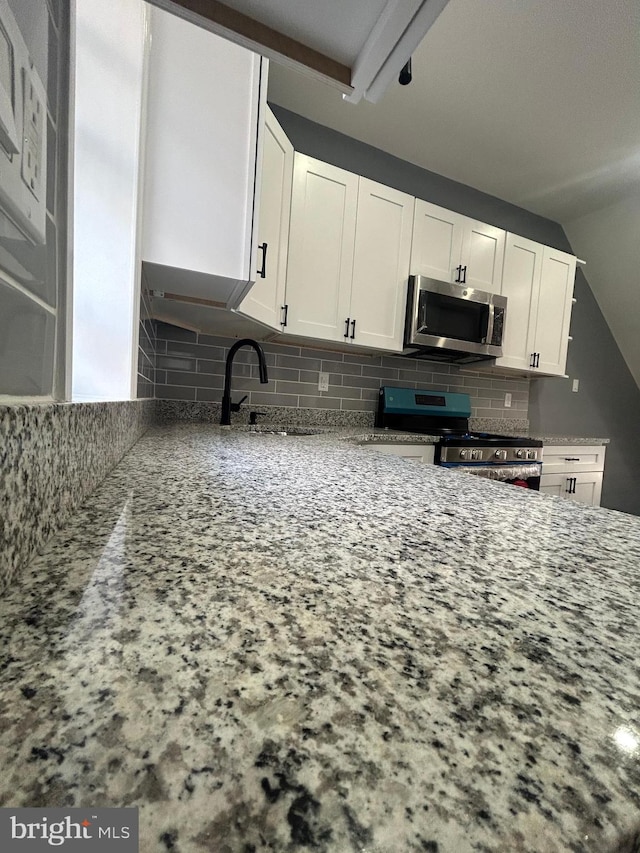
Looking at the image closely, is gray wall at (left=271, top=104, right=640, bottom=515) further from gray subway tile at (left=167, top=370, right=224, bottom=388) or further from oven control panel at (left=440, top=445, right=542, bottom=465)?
gray subway tile at (left=167, top=370, right=224, bottom=388)

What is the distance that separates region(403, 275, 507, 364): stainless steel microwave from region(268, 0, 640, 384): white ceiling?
0.83 meters

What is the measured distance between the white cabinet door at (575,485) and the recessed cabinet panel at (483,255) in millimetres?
1373

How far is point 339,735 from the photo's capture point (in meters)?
0.17

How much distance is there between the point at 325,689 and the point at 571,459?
9.97 ft

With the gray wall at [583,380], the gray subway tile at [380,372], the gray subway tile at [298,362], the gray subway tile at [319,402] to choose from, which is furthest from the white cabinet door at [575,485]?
the gray subway tile at [298,362]

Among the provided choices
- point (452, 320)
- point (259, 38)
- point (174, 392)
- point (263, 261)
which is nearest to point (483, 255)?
point (452, 320)

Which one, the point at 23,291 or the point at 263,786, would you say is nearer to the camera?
the point at 263,786

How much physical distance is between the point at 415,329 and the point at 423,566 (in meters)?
2.08

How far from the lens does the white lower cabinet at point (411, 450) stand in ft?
6.57

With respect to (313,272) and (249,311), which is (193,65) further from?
(313,272)

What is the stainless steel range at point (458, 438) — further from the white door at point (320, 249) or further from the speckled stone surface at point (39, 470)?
the speckled stone surface at point (39, 470)

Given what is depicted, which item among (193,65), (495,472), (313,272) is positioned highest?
(193,65)

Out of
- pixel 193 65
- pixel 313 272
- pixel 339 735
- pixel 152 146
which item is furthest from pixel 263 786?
pixel 313 272

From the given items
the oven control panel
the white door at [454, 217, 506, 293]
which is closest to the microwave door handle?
the white door at [454, 217, 506, 293]
